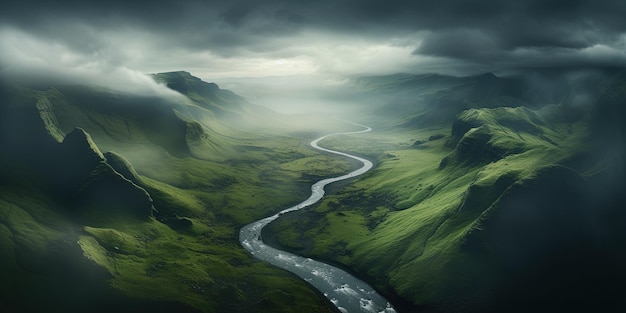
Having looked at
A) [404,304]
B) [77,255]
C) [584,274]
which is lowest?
[404,304]

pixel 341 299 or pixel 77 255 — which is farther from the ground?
pixel 77 255

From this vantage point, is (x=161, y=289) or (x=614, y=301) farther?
(x=161, y=289)

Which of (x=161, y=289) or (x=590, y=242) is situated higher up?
(x=590, y=242)

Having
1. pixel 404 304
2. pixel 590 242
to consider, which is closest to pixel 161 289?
pixel 404 304

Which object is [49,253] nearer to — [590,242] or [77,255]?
[77,255]

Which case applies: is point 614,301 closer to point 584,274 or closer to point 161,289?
point 584,274

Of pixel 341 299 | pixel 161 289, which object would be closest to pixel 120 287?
pixel 161 289

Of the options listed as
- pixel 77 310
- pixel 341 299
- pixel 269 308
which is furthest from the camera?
pixel 341 299

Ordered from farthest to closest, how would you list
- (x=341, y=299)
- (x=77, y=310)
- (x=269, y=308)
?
(x=341, y=299) → (x=269, y=308) → (x=77, y=310)

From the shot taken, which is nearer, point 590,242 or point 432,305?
point 432,305
